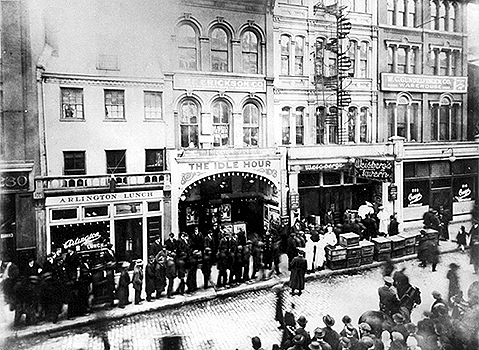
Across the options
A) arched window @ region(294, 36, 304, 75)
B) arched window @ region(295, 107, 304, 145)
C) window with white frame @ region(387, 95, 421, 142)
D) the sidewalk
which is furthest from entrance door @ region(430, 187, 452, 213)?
arched window @ region(294, 36, 304, 75)

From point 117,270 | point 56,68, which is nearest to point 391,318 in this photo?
point 117,270

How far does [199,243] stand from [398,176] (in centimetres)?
542

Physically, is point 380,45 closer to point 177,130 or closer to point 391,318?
point 177,130

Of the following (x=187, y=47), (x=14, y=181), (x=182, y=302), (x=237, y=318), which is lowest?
(x=237, y=318)

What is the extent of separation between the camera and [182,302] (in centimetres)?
783

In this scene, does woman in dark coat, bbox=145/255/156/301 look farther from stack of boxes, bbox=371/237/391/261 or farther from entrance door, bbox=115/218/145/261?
stack of boxes, bbox=371/237/391/261

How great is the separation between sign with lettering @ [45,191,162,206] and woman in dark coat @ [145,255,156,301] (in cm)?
123

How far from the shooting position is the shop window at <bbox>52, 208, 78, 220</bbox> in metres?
6.53

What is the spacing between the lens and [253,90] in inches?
332

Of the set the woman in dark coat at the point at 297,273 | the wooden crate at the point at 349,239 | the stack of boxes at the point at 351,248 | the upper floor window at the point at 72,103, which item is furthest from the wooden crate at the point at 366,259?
the upper floor window at the point at 72,103

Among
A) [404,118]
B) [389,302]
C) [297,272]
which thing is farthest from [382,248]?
[404,118]

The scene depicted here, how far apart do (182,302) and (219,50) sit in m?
5.16

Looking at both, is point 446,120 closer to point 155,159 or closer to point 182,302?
point 155,159

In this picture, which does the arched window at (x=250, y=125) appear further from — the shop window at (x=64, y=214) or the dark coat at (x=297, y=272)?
the shop window at (x=64, y=214)
